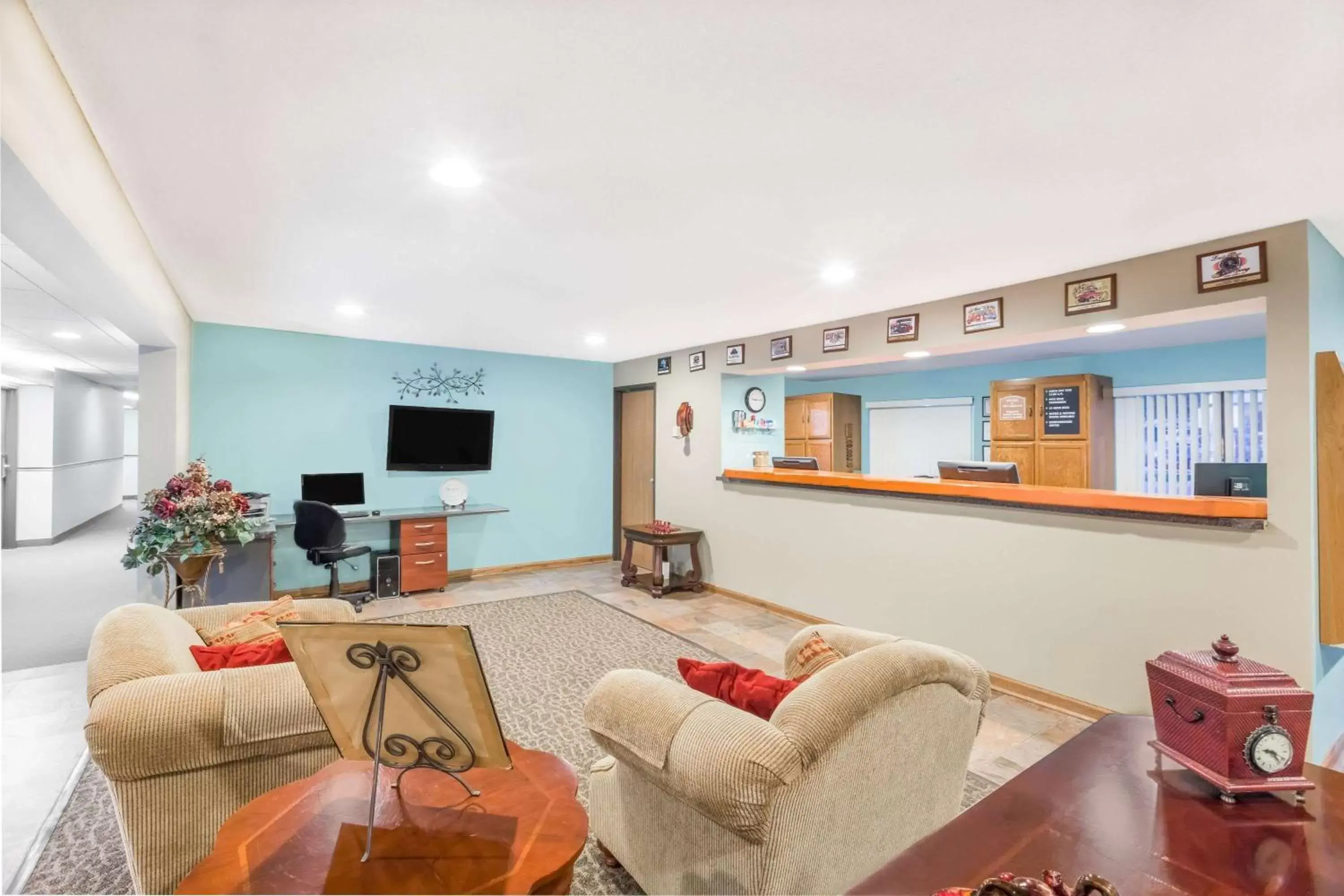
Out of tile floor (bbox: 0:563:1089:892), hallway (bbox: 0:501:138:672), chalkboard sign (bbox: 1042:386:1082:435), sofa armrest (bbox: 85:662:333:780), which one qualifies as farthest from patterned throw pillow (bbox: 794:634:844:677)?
chalkboard sign (bbox: 1042:386:1082:435)

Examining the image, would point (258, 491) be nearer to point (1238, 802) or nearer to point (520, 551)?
point (520, 551)

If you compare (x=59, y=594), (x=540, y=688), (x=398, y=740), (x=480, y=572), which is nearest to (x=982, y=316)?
(x=540, y=688)

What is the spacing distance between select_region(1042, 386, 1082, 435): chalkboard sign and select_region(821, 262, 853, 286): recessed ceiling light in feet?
11.7

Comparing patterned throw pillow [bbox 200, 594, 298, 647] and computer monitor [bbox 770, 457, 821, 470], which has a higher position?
computer monitor [bbox 770, 457, 821, 470]

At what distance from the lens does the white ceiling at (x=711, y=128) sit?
4.72 feet

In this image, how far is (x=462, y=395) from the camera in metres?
6.34

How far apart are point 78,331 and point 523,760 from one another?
5.21 meters

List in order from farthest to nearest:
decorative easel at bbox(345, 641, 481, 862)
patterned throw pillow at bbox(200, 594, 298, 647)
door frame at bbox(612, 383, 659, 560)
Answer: door frame at bbox(612, 383, 659, 560), patterned throw pillow at bbox(200, 594, 298, 647), decorative easel at bbox(345, 641, 481, 862)

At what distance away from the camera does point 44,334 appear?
4523mm

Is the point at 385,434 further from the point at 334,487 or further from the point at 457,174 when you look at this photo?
the point at 457,174

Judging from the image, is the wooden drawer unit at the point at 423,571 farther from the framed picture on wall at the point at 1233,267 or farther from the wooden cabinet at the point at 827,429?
the framed picture on wall at the point at 1233,267

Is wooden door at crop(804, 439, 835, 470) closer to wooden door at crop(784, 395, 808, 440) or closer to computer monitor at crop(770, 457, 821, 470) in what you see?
wooden door at crop(784, 395, 808, 440)

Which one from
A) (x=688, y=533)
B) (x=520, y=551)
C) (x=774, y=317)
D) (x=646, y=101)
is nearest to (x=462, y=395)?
(x=520, y=551)

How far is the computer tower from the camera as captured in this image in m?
5.49
